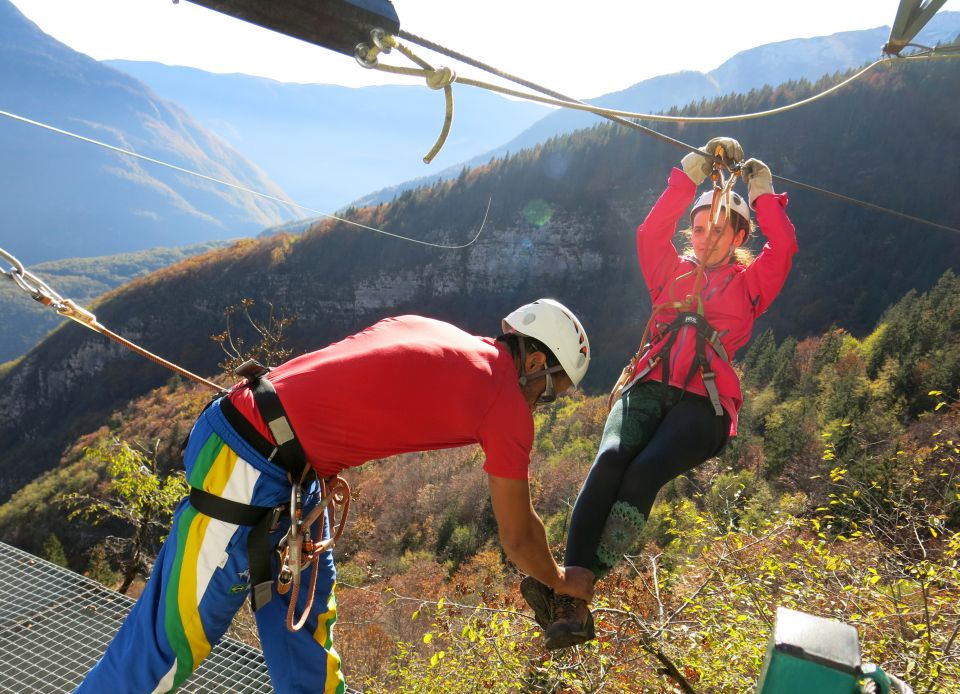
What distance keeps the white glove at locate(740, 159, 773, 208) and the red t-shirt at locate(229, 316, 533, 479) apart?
1.67 metres

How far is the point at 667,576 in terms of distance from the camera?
5383 millimetres

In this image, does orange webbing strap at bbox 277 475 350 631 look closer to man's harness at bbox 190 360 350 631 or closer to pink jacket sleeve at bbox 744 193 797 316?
man's harness at bbox 190 360 350 631

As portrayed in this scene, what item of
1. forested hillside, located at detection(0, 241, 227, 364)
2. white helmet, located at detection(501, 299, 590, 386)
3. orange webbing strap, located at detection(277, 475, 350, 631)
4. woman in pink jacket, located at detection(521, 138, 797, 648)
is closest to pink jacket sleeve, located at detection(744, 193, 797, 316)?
woman in pink jacket, located at detection(521, 138, 797, 648)

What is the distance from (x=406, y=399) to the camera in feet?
6.74

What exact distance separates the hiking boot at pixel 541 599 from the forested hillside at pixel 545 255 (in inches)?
2104

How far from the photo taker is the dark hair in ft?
7.92

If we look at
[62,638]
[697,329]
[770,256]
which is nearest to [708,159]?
[770,256]

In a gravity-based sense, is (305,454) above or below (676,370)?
below

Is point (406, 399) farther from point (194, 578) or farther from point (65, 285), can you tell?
point (65, 285)

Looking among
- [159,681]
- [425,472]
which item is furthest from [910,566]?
[425,472]

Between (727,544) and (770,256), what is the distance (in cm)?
277

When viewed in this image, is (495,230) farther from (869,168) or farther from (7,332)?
(7,332)

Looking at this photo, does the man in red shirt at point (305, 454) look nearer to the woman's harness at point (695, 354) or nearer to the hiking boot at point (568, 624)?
the hiking boot at point (568, 624)

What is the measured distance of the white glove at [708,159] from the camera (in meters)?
2.98
